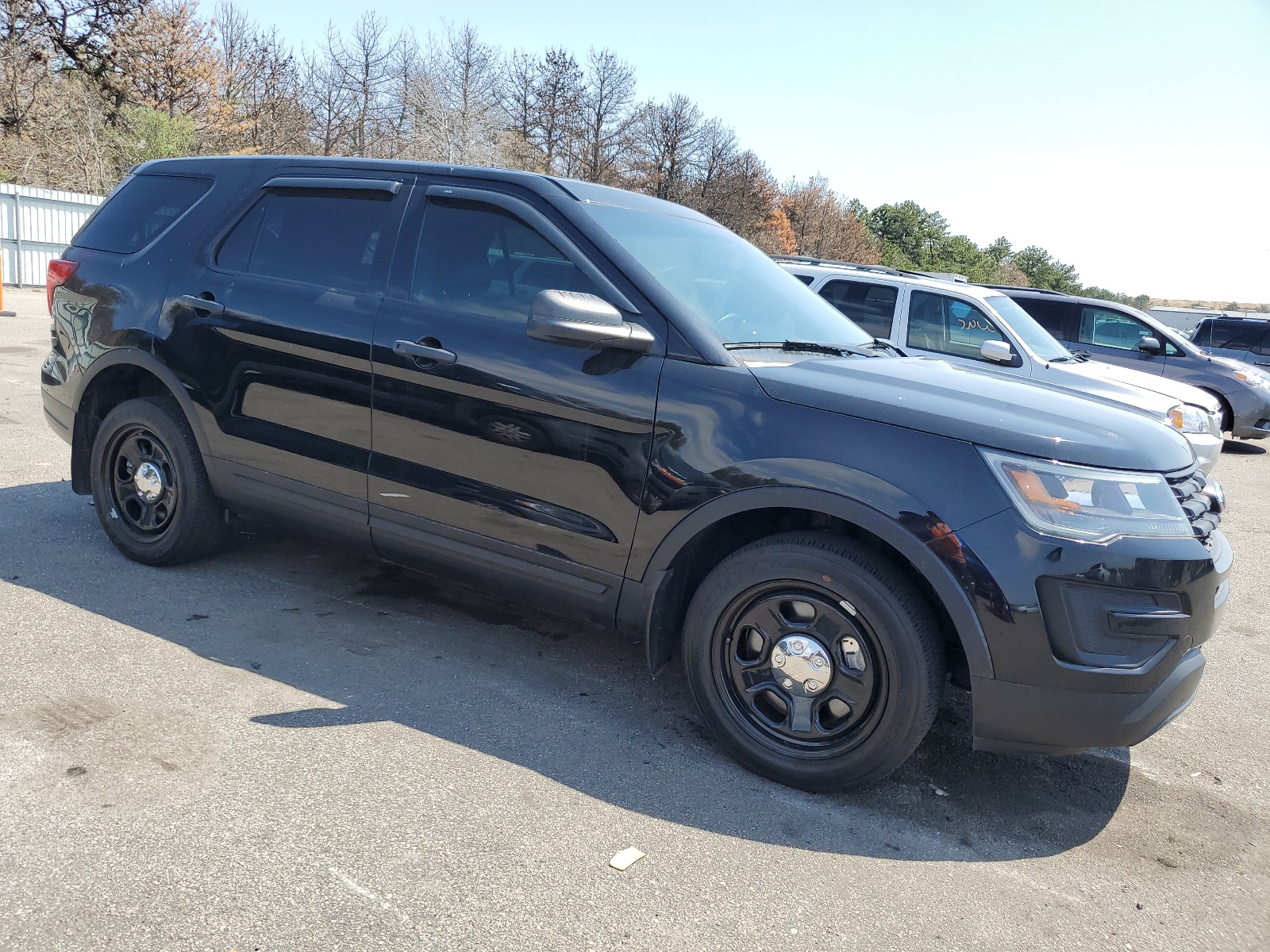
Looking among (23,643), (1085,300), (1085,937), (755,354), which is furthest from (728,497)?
(1085,300)

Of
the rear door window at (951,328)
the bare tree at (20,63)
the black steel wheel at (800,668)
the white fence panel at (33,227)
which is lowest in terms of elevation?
the black steel wheel at (800,668)

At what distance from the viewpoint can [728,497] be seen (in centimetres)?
314

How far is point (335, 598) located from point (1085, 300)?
1091 centimetres

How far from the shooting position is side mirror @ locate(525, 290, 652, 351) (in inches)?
126

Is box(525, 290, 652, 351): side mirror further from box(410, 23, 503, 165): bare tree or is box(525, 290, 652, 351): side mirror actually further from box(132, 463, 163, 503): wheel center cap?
box(410, 23, 503, 165): bare tree

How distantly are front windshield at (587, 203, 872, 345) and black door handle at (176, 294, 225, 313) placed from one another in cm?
173

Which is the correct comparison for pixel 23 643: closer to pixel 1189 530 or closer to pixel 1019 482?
pixel 1019 482

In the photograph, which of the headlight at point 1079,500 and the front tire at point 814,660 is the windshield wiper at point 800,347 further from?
the headlight at point 1079,500

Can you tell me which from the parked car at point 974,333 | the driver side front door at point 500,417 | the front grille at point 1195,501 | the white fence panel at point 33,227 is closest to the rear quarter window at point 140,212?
the driver side front door at point 500,417

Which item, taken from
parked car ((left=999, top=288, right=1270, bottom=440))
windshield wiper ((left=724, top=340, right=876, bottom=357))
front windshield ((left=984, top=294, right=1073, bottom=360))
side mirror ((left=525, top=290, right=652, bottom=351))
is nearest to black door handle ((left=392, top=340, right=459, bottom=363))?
side mirror ((left=525, top=290, right=652, bottom=351))

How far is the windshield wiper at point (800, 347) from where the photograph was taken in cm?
346

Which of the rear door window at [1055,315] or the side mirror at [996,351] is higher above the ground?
the rear door window at [1055,315]

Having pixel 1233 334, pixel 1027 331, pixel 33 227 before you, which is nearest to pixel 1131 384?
pixel 1027 331

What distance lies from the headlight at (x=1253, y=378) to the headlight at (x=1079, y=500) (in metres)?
11.9
